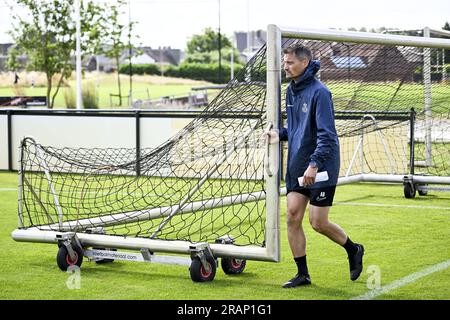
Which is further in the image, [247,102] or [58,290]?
[247,102]

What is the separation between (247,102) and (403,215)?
166 inches

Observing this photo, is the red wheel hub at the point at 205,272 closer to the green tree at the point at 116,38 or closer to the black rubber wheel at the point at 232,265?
the black rubber wheel at the point at 232,265

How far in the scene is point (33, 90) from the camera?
3603 cm

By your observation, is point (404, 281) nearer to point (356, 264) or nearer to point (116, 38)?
point (356, 264)

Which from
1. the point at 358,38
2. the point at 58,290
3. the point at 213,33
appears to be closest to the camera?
the point at 58,290

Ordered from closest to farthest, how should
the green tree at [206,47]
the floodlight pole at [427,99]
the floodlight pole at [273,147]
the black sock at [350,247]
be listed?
1. the floodlight pole at [273,147]
2. the black sock at [350,247]
3. the floodlight pole at [427,99]
4. the green tree at [206,47]

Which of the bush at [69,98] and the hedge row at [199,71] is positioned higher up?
the hedge row at [199,71]

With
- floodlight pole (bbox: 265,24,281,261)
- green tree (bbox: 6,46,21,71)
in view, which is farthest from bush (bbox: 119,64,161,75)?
floodlight pole (bbox: 265,24,281,261)

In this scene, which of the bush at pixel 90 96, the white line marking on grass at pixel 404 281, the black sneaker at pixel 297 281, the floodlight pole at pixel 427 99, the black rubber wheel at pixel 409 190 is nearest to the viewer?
the white line marking on grass at pixel 404 281

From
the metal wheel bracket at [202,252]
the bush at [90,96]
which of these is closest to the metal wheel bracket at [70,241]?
the metal wheel bracket at [202,252]

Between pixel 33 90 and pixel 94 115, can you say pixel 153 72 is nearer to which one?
pixel 33 90

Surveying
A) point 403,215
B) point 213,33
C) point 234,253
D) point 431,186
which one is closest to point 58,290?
point 234,253

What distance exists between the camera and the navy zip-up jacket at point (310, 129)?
307 inches
